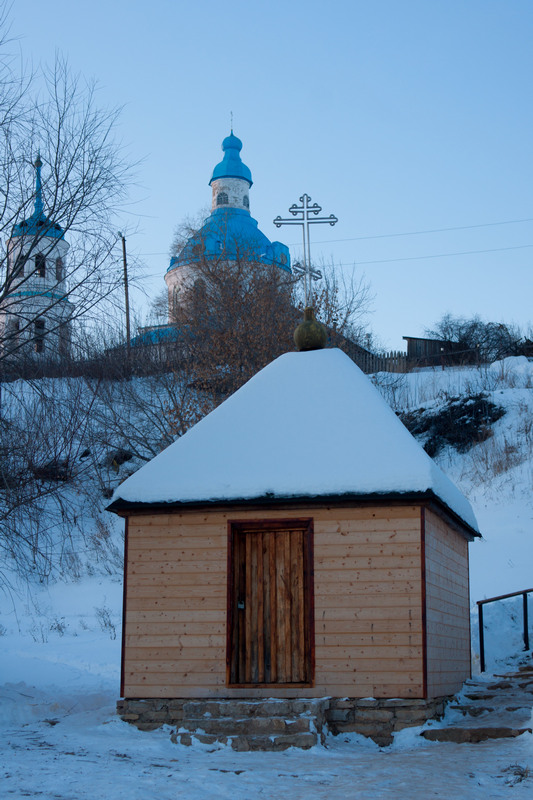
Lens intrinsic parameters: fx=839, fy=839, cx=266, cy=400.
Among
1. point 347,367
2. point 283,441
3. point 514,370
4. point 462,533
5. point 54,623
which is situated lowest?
point 54,623

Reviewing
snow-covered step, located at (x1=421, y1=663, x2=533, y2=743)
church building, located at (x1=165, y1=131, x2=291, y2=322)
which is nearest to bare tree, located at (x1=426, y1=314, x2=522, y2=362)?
church building, located at (x1=165, y1=131, x2=291, y2=322)

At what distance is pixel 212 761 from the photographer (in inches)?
316

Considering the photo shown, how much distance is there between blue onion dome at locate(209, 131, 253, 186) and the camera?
42.3 metres

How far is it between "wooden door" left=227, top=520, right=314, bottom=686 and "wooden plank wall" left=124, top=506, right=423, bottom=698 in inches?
5.8

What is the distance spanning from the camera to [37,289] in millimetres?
10805

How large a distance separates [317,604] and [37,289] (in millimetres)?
5308

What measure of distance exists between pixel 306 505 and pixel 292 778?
3516 millimetres

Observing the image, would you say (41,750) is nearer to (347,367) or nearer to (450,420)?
(347,367)

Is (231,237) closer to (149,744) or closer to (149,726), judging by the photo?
(149,726)

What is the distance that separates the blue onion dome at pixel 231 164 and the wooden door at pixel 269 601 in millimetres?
34245

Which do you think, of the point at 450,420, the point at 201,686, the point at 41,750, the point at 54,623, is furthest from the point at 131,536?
the point at 450,420

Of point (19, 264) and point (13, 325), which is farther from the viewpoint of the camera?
point (13, 325)

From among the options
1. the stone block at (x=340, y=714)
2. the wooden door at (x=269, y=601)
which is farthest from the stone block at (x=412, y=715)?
the wooden door at (x=269, y=601)

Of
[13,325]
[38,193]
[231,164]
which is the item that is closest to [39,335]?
[13,325]
